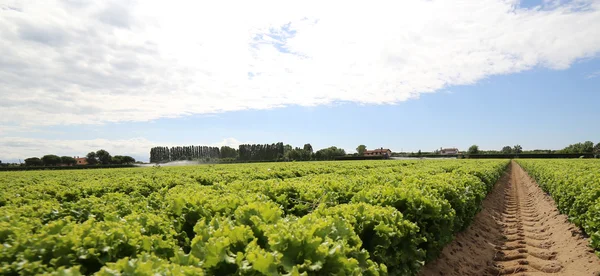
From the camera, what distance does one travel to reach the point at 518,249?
1078 centimetres

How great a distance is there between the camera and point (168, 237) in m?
4.08

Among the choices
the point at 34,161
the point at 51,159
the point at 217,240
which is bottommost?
the point at 217,240

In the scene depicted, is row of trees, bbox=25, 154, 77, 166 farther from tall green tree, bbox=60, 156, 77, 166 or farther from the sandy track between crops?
the sandy track between crops

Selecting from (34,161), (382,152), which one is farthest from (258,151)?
(34,161)

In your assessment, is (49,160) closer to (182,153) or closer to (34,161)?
(34,161)

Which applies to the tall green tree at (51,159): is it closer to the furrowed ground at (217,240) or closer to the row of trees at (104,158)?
the row of trees at (104,158)

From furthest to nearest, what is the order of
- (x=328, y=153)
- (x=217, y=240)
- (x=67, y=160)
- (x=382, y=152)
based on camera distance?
(x=382, y=152) < (x=328, y=153) < (x=67, y=160) < (x=217, y=240)

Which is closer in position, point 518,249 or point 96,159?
point 518,249

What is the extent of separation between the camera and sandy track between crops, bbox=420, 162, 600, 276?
878 centimetres

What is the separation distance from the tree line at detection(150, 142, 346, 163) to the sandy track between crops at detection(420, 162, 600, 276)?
108894 mm

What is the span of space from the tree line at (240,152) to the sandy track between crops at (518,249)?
10889 cm

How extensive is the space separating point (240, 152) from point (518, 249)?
155530 mm

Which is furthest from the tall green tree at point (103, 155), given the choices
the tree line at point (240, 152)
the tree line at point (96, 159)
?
the tree line at point (240, 152)

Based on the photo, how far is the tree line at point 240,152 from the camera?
454ft
